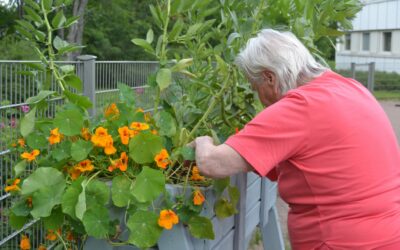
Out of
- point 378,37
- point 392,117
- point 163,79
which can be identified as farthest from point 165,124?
point 378,37

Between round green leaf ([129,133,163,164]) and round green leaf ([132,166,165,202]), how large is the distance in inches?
3.5

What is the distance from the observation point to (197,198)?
80.7 inches

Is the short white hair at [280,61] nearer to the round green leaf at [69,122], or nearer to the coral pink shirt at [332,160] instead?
the coral pink shirt at [332,160]

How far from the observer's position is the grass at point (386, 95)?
21031 millimetres

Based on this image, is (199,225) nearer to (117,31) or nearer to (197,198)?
(197,198)

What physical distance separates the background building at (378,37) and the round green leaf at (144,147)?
24.9 meters

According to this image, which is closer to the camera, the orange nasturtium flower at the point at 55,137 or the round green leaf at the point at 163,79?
the orange nasturtium flower at the point at 55,137

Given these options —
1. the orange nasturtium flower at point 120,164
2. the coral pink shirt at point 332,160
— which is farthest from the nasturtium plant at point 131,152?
the coral pink shirt at point 332,160

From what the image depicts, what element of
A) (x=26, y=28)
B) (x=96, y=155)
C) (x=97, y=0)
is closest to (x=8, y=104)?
(x=26, y=28)

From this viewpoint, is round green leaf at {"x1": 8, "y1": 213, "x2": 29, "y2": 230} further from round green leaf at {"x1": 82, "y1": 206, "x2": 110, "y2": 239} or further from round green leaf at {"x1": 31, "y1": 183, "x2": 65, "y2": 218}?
round green leaf at {"x1": 82, "y1": 206, "x2": 110, "y2": 239}

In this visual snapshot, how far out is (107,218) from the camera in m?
1.94

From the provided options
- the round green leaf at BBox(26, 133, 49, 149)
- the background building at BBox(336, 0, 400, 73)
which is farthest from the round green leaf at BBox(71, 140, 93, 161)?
the background building at BBox(336, 0, 400, 73)

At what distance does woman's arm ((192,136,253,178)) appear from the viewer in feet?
6.35

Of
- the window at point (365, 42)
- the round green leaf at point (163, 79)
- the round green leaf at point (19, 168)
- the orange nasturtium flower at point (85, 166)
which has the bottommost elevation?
the round green leaf at point (19, 168)
